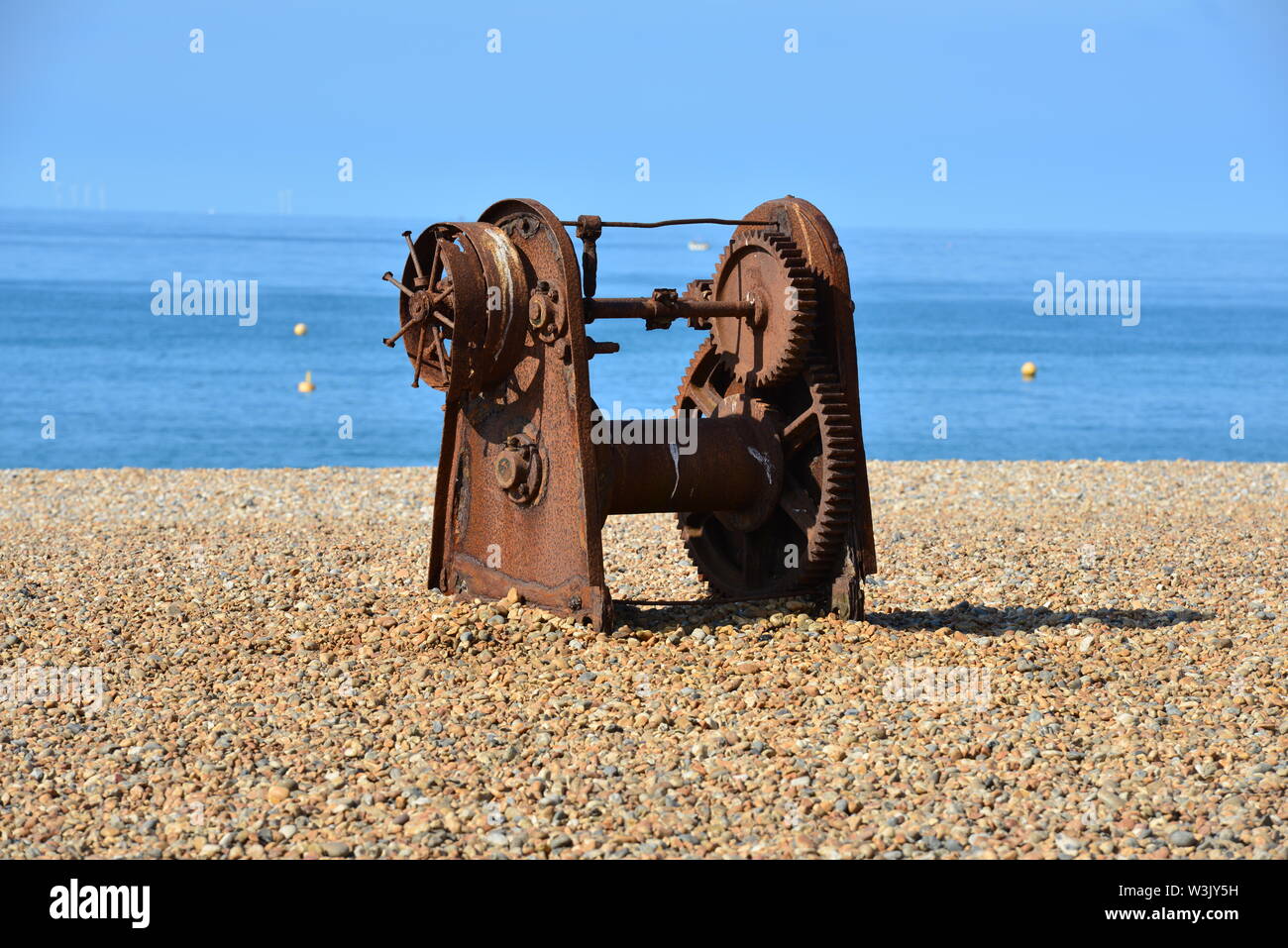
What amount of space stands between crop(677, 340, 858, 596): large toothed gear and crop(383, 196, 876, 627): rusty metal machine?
0.04 feet

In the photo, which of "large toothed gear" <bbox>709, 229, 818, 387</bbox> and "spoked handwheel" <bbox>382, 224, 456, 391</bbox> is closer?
"large toothed gear" <bbox>709, 229, 818, 387</bbox>

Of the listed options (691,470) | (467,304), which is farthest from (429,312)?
(691,470)

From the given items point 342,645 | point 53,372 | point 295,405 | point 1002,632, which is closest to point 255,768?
point 342,645

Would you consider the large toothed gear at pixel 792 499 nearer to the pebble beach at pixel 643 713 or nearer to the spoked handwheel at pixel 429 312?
the pebble beach at pixel 643 713

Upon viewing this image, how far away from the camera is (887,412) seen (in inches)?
1674

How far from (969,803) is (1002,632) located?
8.72ft

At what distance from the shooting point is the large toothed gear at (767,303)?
26.1 feet

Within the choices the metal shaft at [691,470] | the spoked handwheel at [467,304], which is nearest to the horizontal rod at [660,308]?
the spoked handwheel at [467,304]

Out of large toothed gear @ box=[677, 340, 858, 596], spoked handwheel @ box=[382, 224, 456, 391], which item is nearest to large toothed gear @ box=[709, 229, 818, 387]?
large toothed gear @ box=[677, 340, 858, 596]

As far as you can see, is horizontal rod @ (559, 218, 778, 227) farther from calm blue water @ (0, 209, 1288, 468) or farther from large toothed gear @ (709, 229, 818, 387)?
calm blue water @ (0, 209, 1288, 468)

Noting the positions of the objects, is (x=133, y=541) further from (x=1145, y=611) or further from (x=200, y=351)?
(x=200, y=351)

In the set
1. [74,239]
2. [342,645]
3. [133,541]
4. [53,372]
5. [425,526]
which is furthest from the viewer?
[74,239]

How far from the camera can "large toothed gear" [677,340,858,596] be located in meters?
8.01

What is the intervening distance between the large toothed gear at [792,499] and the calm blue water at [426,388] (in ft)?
68.8
